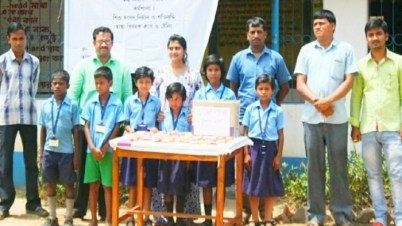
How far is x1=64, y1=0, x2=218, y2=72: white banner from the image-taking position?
722 centimetres

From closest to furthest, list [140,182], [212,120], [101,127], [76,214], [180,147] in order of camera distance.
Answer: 1. [180,147]
2. [212,120]
3. [140,182]
4. [101,127]
5. [76,214]

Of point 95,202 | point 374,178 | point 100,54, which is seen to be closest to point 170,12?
point 100,54

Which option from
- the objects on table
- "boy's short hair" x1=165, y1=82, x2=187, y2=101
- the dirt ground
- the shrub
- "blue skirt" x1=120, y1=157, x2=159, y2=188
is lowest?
the dirt ground

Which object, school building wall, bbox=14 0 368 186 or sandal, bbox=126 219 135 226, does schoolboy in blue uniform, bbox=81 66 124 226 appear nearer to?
sandal, bbox=126 219 135 226

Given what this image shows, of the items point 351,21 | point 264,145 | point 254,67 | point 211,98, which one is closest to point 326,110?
point 264,145

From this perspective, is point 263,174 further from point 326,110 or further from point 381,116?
point 381,116

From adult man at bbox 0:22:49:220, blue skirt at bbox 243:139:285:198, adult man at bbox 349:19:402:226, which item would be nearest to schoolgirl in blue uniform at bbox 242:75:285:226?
blue skirt at bbox 243:139:285:198

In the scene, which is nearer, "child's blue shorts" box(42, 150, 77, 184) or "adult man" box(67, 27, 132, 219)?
"child's blue shorts" box(42, 150, 77, 184)

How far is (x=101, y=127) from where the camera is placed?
6004mm

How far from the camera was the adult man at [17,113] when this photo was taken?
22.3 ft

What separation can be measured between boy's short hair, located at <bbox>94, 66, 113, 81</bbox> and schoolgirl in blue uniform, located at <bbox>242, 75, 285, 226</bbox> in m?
1.32

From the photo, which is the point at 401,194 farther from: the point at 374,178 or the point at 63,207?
the point at 63,207

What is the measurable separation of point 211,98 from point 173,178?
0.82 meters

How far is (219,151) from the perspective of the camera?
5.16m
